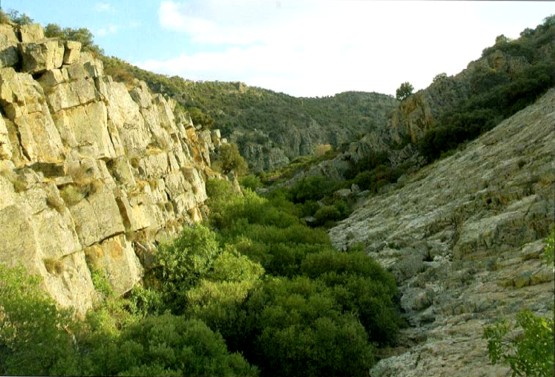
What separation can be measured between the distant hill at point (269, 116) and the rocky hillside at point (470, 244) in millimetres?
49628

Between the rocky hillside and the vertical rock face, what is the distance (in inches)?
407

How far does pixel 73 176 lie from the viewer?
19438 mm

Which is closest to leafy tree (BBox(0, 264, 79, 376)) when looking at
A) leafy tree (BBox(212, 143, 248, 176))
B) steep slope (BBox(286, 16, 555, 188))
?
steep slope (BBox(286, 16, 555, 188))

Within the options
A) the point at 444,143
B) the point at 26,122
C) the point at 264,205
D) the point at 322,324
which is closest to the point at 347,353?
the point at 322,324

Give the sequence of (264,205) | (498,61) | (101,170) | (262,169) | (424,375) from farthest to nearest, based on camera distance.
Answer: (262,169)
(498,61)
(264,205)
(101,170)
(424,375)

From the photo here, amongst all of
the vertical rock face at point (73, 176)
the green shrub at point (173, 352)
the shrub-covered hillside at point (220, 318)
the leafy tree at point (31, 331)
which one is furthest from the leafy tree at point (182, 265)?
the leafy tree at point (31, 331)

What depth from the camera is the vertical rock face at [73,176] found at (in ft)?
51.7

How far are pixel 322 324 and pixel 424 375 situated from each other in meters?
3.95

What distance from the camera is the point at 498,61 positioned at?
1892 inches

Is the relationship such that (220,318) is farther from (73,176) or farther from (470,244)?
(470,244)

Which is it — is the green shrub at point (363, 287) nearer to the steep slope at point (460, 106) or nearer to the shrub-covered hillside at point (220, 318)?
the shrub-covered hillside at point (220, 318)

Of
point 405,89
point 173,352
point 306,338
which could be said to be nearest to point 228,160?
point 405,89

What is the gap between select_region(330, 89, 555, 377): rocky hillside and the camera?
1373cm

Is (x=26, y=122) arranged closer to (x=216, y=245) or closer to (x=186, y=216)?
(x=216, y=245)
